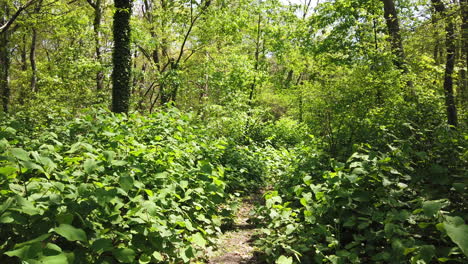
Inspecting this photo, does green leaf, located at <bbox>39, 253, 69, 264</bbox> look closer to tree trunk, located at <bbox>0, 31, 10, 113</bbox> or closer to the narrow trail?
the narrow trail

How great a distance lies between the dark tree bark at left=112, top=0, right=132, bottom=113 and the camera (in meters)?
9.60

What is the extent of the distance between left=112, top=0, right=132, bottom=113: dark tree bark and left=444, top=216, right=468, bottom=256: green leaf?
30.8 feet

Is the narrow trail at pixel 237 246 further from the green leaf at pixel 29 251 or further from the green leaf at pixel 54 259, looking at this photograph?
the green leaf at pixel 29 251

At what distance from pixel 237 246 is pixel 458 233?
2.76 meters

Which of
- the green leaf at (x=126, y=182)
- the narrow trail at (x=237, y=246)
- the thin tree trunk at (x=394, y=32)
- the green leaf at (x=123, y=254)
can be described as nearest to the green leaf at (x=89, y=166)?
the green leaf at (x=126, y=182)

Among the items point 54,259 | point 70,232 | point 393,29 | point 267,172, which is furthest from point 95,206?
point 393,29

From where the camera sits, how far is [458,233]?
1.97 metres

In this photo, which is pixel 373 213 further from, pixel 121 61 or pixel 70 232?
pixel 121 61

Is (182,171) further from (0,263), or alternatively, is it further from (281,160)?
(281,160)

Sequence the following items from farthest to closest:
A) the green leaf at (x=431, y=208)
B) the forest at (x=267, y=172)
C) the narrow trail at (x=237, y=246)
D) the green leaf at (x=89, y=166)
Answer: the narrow trail at (x=237, y=246), the green leaf at (x=89, y=166), the forest at (x=267, y=172), the green leaf at (x=431, y=208)

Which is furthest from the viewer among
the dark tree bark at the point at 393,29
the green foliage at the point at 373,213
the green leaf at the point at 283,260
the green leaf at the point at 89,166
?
the dark tree bark at the point at 393,29

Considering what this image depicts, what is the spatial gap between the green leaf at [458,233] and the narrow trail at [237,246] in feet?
7.31

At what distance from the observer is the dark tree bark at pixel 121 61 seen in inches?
378

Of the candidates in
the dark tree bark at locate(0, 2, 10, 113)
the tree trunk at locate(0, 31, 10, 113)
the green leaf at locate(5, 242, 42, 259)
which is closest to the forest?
the green leaf at locate(5, 242, 42, 259)
